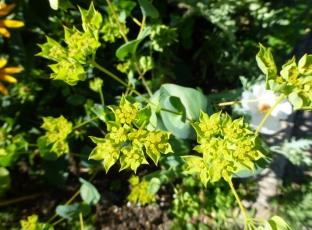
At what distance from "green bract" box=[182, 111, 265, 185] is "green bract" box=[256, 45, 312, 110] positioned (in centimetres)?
11

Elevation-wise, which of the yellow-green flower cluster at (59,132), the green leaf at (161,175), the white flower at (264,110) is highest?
the white flower at (264,110)

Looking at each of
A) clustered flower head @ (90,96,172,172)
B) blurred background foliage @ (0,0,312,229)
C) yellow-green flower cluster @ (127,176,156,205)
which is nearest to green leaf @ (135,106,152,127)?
clustered flower head @ (90,96,172,172)

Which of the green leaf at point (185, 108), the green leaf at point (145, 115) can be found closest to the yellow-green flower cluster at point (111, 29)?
the green leaf at point (185, 108)

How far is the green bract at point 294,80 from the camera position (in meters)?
0.71

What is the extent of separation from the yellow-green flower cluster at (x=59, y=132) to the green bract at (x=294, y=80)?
2.04 ft

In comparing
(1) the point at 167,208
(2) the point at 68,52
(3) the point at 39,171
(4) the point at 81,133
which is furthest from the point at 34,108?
(1) the point at 167,208

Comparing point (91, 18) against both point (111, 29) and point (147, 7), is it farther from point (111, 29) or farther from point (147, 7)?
point (111, 29)

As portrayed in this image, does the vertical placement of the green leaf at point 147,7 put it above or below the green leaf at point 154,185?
above

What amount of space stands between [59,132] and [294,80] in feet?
2.35

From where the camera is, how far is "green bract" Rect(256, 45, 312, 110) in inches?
27.8

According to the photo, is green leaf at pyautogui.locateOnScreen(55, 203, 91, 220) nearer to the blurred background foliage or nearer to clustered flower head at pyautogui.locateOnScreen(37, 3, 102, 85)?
the blurred background foliage

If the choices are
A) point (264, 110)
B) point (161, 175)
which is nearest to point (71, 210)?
point (161, 175)

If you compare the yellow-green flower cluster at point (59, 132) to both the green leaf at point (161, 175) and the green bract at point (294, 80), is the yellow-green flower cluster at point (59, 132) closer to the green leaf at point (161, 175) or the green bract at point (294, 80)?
the green leaf at point (161, 175)

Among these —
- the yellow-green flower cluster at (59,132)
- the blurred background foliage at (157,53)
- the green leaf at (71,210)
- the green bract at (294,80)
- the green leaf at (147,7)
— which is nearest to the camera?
the green bract at (294,80)
